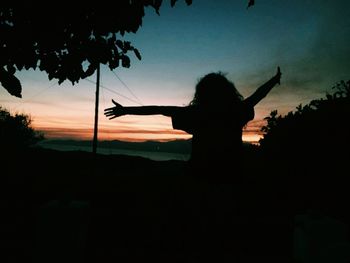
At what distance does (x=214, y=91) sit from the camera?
11.2 feet

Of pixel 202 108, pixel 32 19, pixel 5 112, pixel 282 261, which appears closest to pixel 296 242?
pixel 282 261

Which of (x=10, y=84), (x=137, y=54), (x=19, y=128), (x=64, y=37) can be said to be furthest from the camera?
(x=19, y=128)

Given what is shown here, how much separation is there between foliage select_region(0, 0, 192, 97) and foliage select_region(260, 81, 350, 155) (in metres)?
5.63

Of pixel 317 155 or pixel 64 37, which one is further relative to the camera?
pixel 317 155

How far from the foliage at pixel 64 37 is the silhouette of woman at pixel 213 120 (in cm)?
84

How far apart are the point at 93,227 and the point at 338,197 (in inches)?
208

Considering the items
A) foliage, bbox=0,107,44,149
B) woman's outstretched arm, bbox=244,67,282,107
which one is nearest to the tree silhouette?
woman's outstretched arm, bbox=244,67,282,107

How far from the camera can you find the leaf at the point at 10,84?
8.95 ft

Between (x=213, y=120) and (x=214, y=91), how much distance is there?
1.21 ft

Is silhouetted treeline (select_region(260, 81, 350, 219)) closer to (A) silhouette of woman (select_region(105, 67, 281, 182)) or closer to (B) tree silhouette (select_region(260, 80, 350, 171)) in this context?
(B) tree silhouette (select_region(260, 80, 350, 171))

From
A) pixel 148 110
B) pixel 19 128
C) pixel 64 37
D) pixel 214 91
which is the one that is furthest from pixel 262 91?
pixel 19 128

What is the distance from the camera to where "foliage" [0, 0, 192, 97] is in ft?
9.50

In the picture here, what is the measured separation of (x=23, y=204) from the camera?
559 cm

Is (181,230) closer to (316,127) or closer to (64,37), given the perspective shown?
(64,37)
